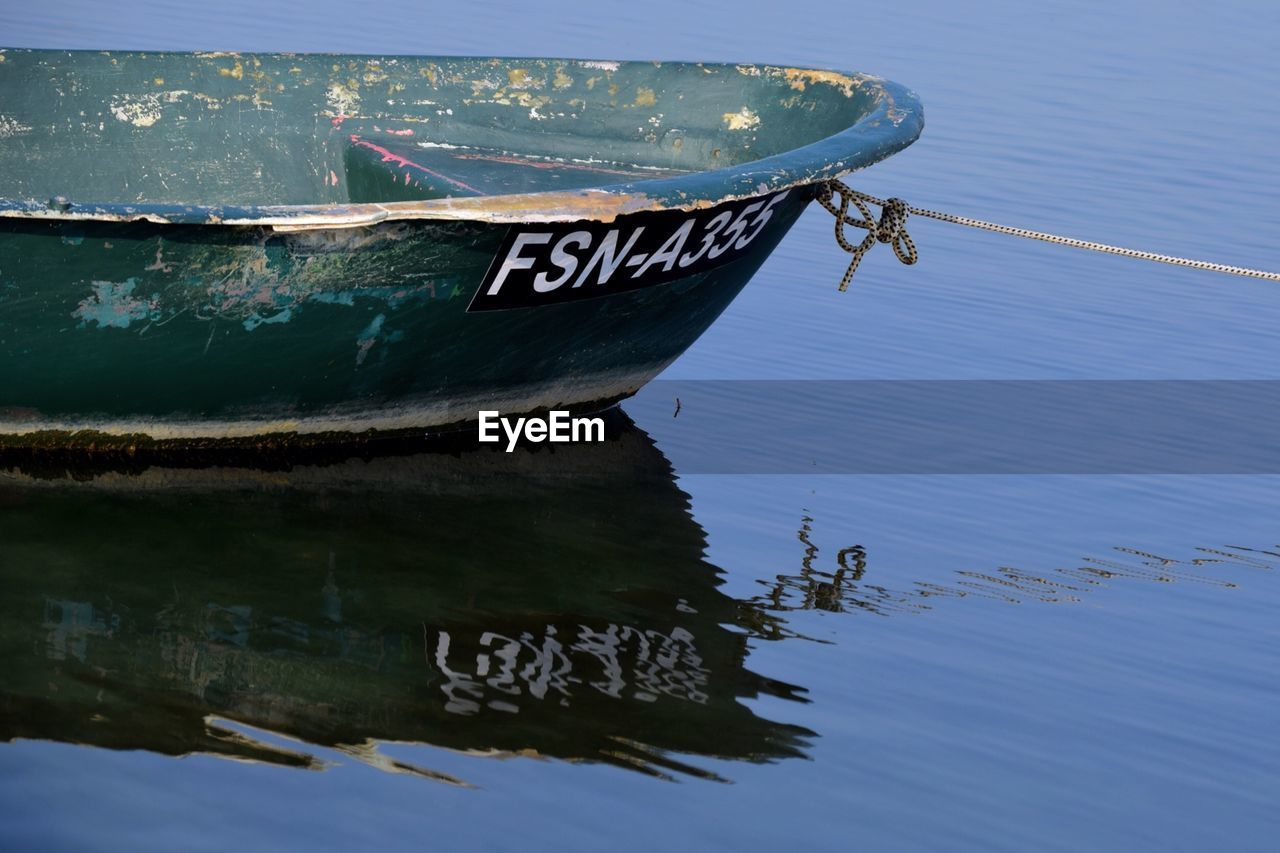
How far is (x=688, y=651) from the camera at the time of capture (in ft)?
14.4

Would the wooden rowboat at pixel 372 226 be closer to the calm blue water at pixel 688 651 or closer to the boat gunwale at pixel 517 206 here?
the boat gunwale at pixel 517 206

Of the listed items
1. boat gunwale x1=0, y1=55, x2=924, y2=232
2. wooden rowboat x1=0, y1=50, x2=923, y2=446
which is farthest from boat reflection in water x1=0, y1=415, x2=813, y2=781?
boat gunwale x1=0, y1=55, x2=924, y2=232

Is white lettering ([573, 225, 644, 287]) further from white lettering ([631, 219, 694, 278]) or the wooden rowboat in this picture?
white lettering ([631, 219, 694, 278])

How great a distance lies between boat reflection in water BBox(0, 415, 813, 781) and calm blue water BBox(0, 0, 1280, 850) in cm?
1

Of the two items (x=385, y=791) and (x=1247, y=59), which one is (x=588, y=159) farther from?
(x=1247, y=59)

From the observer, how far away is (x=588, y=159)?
7.01 meters

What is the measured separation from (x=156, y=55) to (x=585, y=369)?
90.3 inches

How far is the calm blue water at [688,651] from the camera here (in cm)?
358

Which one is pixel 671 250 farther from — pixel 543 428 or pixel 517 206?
pixel 543 428

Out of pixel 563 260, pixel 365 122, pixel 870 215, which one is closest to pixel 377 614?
pixel 563 260

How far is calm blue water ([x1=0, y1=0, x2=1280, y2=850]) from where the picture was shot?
3.58 m

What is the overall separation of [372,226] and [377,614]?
3.52 feet

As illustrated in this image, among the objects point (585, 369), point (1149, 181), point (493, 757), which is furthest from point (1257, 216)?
point (493, 757)

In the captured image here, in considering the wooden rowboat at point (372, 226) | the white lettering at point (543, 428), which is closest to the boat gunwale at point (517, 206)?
the wooden rowboat at point (372, 226)
